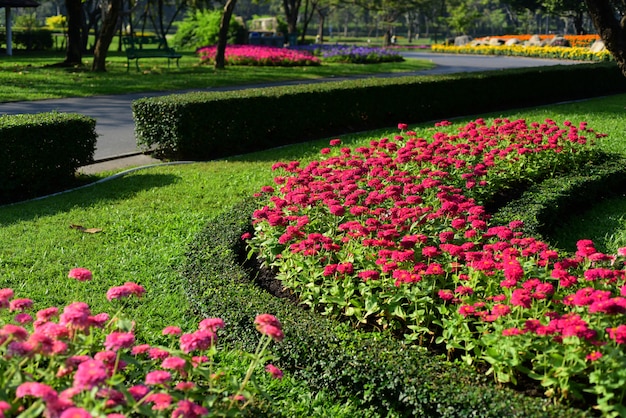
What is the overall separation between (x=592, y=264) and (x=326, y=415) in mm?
2048

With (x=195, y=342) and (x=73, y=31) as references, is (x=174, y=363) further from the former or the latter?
(x=73, y=31)

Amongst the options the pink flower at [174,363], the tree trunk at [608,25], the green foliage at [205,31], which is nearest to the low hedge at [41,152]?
the pink flower at [174,363]

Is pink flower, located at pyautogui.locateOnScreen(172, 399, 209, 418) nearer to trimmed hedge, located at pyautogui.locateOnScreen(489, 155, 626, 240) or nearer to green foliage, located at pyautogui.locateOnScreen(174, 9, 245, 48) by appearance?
trimmed hedge, located at pyautogui.locateOnScreen(489, 155, 626, 240)

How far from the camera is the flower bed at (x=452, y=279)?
141 inches

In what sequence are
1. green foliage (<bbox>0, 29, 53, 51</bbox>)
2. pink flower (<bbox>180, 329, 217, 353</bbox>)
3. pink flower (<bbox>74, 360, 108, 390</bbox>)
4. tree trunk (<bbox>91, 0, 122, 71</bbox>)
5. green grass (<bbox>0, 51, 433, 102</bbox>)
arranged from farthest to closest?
green foliage (<bbox>0, 29, 53, 51</bbox>) < tree trunk (<bbox>91, 0, 122, 71</bbox>) < green grass (<bbox>0, 51, 433, 102</bbox>) < pink flower (<bbox>180, 329, 217, 353</bbox>) < pink flower (<bbox>74, 360, 108, 390</bbox>)

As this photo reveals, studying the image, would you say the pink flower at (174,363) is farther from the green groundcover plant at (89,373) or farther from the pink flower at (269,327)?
the pink flower at (269,327)

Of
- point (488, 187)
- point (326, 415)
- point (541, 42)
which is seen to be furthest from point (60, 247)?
point (541, 42)

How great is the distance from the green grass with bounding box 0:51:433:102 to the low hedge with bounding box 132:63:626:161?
618cm

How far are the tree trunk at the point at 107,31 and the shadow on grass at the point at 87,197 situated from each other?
12.3m

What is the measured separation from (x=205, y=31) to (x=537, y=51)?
16.5 m

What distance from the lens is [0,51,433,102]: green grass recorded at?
16.9 m

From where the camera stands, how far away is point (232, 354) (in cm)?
456

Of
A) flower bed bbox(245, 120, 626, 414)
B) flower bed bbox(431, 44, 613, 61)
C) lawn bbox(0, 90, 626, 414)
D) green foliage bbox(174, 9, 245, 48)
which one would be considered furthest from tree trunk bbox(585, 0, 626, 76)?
green foliage bbox(174, 9, 245, 48)

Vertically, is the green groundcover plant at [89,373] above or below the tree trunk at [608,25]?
below
